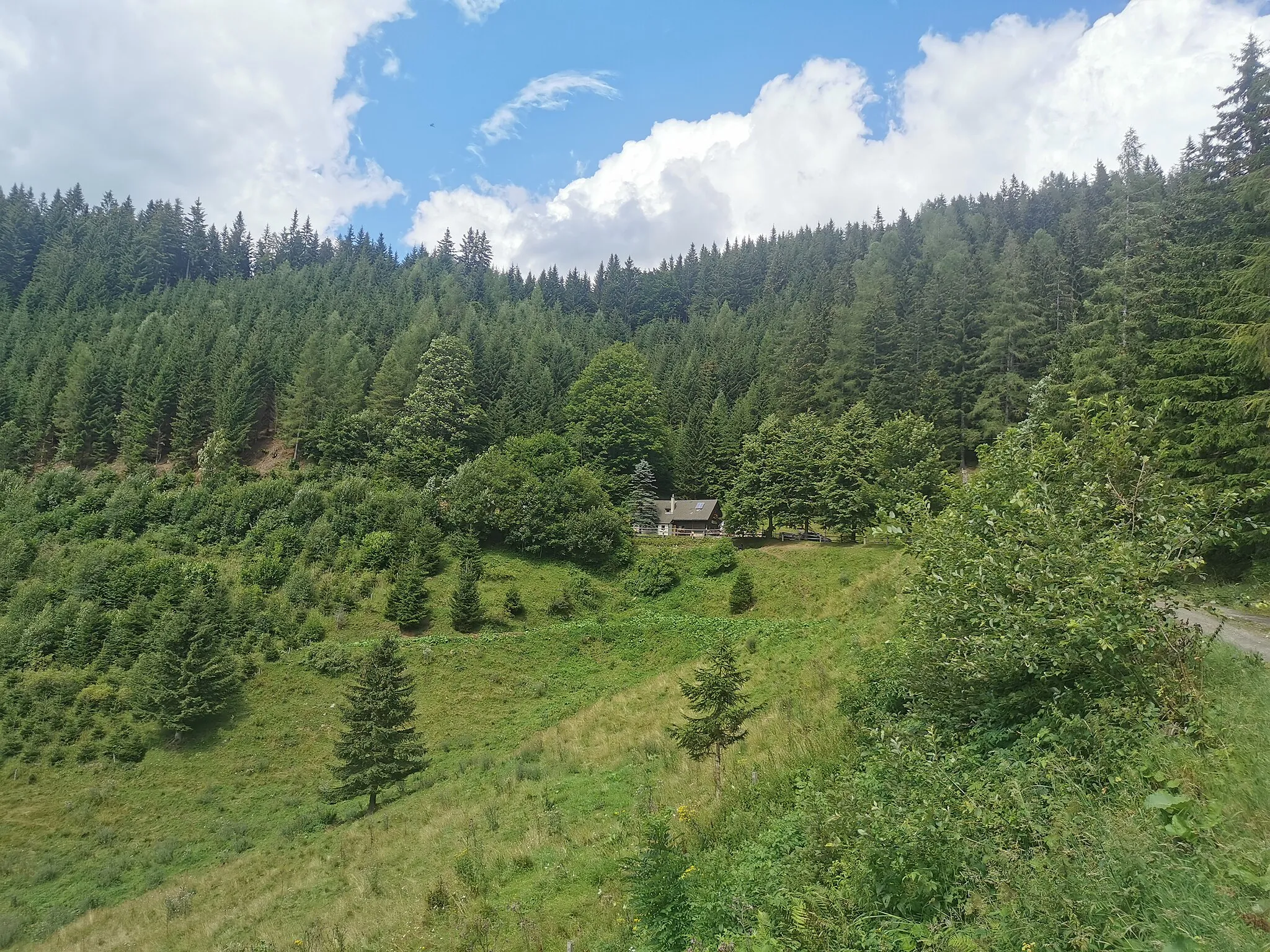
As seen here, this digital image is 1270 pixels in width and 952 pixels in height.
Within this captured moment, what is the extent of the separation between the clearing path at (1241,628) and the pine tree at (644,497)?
42.6 meters

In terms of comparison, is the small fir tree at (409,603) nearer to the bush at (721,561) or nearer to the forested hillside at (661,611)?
the forested hillside at (661,611)

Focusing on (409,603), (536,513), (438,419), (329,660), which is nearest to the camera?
(329,660)

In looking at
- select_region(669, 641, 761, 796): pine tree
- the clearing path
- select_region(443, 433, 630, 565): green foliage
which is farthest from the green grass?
select_region(443, 433, 630, 565): green foliage

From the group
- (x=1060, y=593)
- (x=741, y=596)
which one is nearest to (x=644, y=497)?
(x=741, y=596)

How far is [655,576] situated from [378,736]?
26.7 meters

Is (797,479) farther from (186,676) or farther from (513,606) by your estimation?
(186,676)

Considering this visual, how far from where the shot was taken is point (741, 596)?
39.0 meters

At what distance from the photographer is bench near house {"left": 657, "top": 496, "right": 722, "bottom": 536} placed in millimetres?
58062

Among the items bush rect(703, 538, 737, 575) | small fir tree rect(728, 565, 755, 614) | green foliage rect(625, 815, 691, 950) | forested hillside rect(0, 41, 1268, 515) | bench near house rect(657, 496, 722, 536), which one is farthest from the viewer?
bench near house rect(657, 496, 722, 536)

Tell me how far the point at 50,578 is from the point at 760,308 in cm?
9265

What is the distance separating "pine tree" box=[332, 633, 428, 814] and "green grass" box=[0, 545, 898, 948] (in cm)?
107

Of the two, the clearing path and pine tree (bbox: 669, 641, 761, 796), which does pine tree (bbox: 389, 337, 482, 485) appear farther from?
the clearing path

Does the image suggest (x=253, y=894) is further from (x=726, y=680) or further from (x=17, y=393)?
(x=17, y=393)

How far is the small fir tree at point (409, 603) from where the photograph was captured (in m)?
38.6
